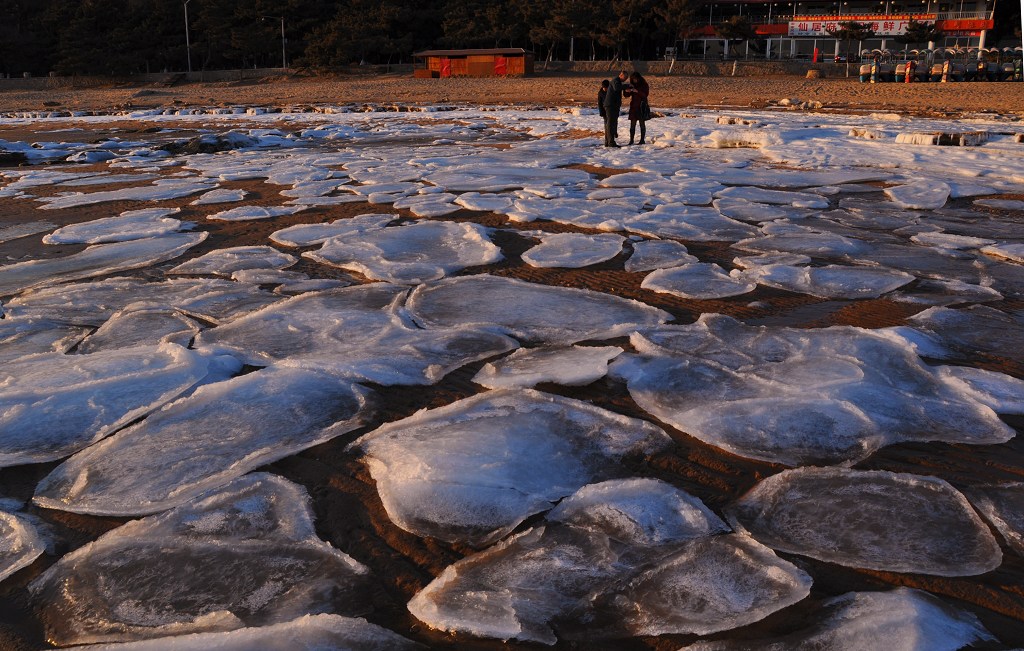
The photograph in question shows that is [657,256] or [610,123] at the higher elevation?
[610,123]

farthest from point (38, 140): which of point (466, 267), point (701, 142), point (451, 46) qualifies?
point (451, 46)

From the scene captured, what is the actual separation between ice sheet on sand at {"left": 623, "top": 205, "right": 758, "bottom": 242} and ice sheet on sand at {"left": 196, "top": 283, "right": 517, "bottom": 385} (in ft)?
7.22

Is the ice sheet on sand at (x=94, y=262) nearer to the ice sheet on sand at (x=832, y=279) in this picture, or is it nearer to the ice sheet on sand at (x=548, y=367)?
the ice sheet on sand at (x=548, y=367)

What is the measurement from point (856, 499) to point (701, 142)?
8.92 metres

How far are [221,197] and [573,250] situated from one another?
375cm

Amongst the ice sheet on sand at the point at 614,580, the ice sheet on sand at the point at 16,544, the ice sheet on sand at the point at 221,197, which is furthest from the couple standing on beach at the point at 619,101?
the ice sheet on sand at the point at 16,544

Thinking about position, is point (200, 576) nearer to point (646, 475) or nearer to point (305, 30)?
point (646, 475)

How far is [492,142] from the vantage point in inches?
446

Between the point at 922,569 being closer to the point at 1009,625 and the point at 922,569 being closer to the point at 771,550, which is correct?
the point at 1009,625

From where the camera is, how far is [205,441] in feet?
7.13

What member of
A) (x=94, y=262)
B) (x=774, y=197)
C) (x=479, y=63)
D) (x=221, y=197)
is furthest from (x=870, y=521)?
(x=479, y=63)

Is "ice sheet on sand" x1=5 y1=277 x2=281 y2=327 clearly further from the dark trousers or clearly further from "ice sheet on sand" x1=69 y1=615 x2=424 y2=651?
the dark trousers

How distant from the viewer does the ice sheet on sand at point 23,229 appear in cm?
511

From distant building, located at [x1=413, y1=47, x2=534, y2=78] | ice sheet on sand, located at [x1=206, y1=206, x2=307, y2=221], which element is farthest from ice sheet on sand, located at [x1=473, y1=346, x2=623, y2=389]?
distant building, located at [x1=413, y1=47, x2=534, y2=78]
